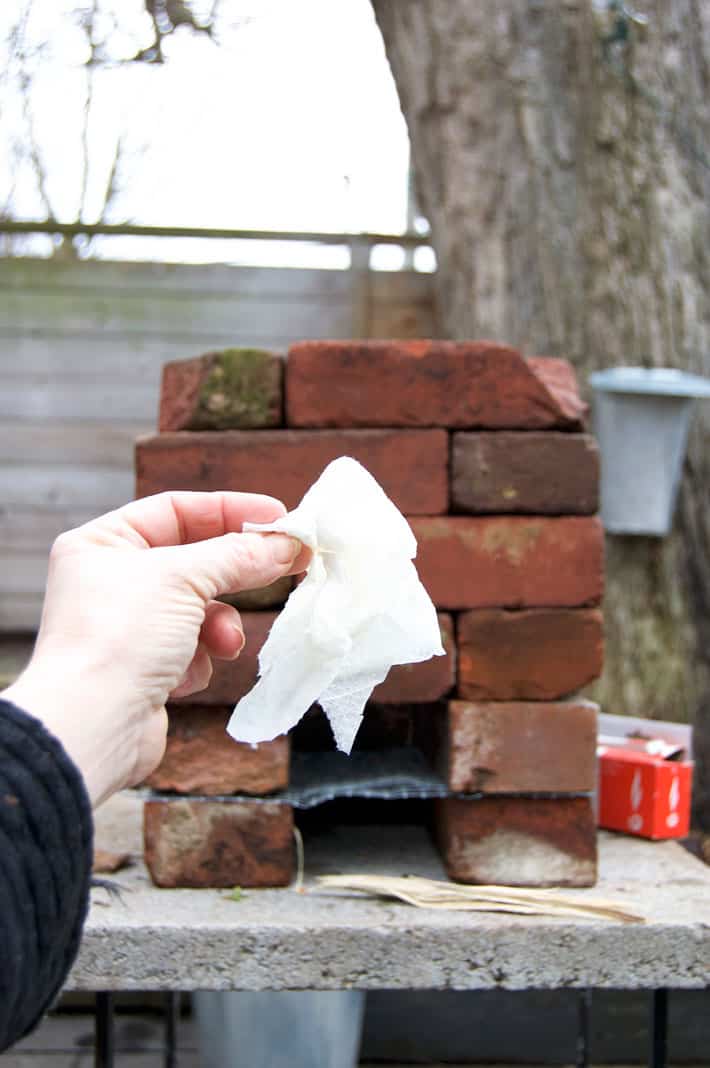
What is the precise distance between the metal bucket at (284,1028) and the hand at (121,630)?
1.28 metres

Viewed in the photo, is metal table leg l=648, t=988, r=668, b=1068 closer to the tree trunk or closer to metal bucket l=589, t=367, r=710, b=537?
the tree trunk

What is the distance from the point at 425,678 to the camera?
2.02m

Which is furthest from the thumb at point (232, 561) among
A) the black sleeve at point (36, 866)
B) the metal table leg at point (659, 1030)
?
the metal table leg at point (659, 1030)

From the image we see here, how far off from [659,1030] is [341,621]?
1.14m

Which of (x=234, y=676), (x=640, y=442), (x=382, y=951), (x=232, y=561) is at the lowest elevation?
(x=382, y=951)

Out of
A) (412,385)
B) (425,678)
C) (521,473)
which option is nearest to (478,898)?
(425,678)

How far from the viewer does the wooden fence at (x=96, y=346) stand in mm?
3449

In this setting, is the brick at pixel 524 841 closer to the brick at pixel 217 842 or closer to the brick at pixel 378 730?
the brick at pixel 217 842

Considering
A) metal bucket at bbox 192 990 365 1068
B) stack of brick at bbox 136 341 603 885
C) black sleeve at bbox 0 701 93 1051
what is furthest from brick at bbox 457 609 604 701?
black sleeve at bbox 0 701 93 1051

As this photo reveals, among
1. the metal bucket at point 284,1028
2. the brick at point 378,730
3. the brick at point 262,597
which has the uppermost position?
the brick at point 262,597

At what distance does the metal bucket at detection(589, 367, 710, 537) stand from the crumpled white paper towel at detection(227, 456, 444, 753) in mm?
1647

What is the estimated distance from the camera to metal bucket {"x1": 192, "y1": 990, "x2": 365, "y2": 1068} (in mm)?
2139

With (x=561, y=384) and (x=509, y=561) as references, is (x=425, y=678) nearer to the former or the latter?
(x=509, y=561)

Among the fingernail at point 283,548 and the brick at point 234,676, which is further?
the brick at point 234,676
